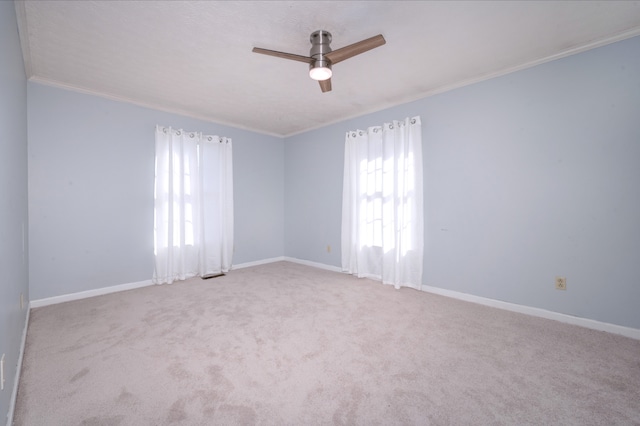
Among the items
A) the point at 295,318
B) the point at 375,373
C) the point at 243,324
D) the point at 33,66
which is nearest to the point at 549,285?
the point at 375,373

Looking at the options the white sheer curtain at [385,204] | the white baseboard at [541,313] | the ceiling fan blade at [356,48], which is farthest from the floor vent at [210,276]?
the ceiling fan blade at [356,48]

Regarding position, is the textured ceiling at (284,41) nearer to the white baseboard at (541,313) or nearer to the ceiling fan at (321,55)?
the ceiling fan at (321,55)

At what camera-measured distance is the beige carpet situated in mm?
1489

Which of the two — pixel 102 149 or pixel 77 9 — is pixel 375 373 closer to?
pixel 77 9

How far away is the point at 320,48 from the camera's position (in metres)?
2.20

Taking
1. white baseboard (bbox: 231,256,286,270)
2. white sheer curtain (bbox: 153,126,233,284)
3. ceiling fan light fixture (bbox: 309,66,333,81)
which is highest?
ceiling fan light fixture (bbox: 309,66,333,81)

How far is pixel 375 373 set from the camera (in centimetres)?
183

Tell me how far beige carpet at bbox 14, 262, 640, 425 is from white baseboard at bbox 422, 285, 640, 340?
0.33ft

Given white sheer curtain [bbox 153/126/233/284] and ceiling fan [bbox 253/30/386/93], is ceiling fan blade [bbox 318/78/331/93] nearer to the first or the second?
ceiling fan [bbox 253/30/386/93]

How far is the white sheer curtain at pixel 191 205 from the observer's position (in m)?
3.88

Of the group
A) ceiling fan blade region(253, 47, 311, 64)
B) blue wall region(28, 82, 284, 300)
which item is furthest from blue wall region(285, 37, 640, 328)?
blue wall region(28, 82, 284, 300)

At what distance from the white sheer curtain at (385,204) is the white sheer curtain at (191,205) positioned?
1.95 m

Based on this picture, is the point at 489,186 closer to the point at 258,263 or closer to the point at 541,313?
the point at 541,313

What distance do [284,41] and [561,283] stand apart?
3319mm
